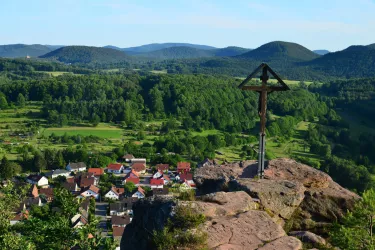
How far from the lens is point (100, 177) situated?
47.9 m

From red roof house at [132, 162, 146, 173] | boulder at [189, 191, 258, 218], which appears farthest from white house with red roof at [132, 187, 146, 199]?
boulder at [189, 191, 258, 218]

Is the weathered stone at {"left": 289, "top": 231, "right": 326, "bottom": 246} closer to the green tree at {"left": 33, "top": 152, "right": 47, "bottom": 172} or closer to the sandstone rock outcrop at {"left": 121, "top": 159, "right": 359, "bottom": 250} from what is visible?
the sandstone rock outcrop at {"left": 121, "top": 159, "right": 359, "bottom": 250}

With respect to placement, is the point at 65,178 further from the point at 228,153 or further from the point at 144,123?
the point at 144,123

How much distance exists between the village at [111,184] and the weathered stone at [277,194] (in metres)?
21.3

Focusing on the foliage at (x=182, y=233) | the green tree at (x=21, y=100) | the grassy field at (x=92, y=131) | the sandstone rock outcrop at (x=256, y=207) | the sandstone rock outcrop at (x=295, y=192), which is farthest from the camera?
the green tree at (x=21, y=100)

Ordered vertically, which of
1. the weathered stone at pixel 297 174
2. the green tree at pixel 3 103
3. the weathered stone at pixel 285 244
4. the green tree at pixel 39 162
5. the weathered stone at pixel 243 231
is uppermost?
the weathered stone at pixel 297 174

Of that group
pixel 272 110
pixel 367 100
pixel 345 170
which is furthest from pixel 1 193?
pixel 367 100

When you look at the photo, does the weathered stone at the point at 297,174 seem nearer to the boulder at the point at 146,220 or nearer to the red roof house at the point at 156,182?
the boulder at the point at 146,220

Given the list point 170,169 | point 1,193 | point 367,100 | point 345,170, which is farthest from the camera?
point 367,100

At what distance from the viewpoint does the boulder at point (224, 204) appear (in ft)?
25.9

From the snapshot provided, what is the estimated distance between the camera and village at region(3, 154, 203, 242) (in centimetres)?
3522

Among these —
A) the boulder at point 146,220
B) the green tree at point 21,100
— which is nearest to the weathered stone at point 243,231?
the boulder at point 146,220

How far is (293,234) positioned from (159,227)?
9.19 ft

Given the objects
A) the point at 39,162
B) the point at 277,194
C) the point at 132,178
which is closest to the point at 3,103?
the point at 39,162
